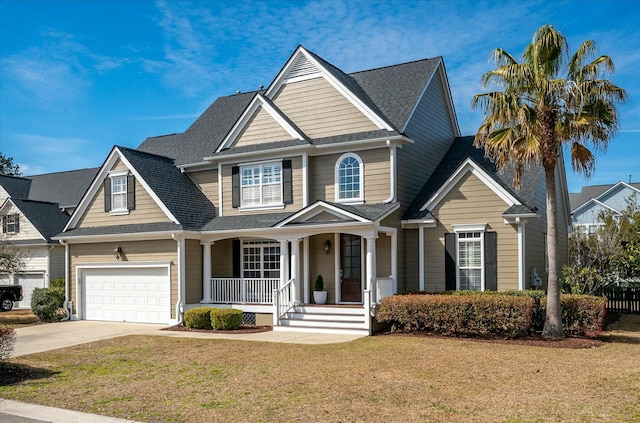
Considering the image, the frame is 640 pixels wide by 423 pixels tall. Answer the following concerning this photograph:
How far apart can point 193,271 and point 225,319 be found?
3.09 m

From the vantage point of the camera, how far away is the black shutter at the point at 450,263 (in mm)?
18625

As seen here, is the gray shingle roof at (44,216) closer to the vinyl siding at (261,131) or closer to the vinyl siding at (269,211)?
the vinyl siding at (269,211)

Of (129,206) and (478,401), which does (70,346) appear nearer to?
(129,206)

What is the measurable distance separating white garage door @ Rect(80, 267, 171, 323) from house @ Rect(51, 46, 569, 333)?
0.19 ft

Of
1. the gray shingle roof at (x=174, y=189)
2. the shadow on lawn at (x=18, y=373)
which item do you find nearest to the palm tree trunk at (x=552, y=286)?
the shadow on lawn at (x=18, y=373)

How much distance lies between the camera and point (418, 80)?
21641mm

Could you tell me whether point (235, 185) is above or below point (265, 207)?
above

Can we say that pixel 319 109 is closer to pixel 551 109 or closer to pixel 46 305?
pixel 551 109

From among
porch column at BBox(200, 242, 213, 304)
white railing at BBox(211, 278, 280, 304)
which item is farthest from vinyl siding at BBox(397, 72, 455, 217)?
porch column at BBox(200, 242, 213, 304)

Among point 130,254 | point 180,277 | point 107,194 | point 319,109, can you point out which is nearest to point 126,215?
point 107,194

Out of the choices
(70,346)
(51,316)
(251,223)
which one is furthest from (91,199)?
(70,346)

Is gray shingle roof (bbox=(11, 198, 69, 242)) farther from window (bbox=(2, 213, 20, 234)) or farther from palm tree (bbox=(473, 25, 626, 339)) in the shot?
palm tree (bbox=(473, 25, 626, 339))

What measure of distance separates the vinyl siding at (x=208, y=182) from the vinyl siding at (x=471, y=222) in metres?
8.63

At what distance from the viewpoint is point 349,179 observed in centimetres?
2005
